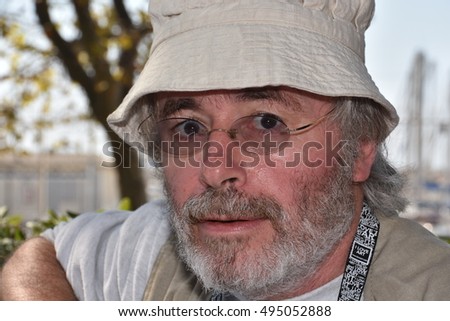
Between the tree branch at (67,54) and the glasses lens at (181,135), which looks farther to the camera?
the tree branch at (67,54)

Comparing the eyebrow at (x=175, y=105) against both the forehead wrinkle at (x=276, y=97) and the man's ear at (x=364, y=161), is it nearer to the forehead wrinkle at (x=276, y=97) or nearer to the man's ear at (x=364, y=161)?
the forehead wrinkle at (x=276, y=97)

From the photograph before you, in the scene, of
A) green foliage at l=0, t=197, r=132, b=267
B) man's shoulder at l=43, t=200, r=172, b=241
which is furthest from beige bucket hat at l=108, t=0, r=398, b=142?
green foliage at l=0, t=197, r=132, b=267

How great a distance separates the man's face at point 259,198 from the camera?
2361 millimetres

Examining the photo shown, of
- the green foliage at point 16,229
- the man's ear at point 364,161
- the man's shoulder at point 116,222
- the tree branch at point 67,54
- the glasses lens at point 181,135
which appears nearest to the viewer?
the glasses lens at point 181,135

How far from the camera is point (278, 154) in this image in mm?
2416

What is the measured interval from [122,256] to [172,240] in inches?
9.2

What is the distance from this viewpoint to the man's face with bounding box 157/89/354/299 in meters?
2.36

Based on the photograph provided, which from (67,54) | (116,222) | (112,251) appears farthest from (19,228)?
(67,54)

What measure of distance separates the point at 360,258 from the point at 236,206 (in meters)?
0.51

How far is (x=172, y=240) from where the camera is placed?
2902mm

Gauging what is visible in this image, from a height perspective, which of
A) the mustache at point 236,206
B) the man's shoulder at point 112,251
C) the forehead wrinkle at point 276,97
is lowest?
the man's shoulder at point 112,251

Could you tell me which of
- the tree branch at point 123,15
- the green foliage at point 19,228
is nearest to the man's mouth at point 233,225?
the green foliage at point 19,228

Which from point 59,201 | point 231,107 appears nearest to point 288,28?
point 231,107
